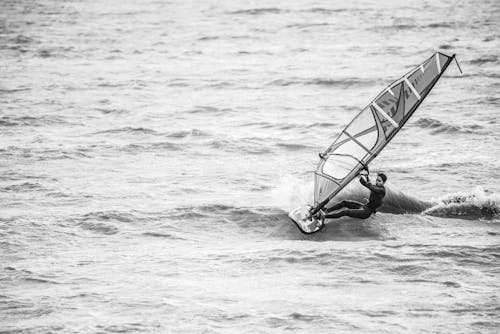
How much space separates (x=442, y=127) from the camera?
27.1 m

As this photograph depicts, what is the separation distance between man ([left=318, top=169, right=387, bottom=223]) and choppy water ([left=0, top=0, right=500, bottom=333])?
406mm

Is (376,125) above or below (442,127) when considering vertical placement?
above

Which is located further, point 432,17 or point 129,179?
point 432,17

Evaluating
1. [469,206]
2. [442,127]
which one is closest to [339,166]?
[469,206]

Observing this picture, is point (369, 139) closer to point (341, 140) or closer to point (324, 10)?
point (341, 140)

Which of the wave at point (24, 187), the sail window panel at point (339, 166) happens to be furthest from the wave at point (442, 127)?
the wave at point (24, 187)

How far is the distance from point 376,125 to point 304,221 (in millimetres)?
2940

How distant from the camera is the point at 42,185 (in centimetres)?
2117

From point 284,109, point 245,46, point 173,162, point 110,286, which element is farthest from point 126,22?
point 110,286

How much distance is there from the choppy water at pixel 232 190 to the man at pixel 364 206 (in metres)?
0.41

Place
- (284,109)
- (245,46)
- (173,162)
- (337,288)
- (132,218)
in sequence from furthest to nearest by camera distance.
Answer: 1. (245,46)
2. (284,109)
3. (173,162)
4. (132,218)
5. (337,288)

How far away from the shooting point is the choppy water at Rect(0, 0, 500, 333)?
44.4 ft

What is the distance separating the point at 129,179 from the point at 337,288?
30.8ft

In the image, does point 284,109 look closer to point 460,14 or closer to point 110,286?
point 110,286
